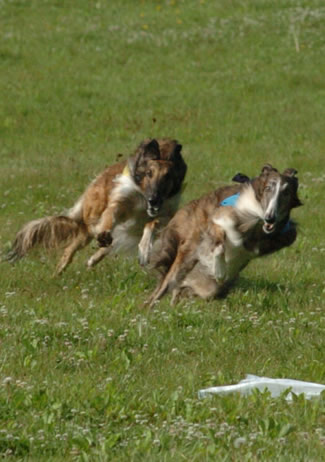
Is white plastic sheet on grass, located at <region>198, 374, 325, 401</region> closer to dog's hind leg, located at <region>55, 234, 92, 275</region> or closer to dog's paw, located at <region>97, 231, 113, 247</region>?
dog's paw, located at <region>97, 231, 113, 247</region>

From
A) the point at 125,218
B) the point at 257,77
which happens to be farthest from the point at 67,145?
the point at 125,218

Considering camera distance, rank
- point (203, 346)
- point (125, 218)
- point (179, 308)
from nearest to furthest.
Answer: point (203, 346) < point (179, 308) < point (125, 218)

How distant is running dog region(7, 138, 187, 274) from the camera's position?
11.8m

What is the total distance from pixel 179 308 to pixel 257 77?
17129mm

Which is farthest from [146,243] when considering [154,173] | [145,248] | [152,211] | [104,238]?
[154,173]

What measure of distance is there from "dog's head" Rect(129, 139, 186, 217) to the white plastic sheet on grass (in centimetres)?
453

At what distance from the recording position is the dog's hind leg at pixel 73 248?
13086 mm

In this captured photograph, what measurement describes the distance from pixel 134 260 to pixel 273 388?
5533 mm

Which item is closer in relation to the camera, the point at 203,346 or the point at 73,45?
the point at 203,346

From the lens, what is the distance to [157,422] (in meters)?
6.60

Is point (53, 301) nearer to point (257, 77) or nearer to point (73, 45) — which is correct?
point (257, 77)

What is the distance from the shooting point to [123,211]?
1237 cm

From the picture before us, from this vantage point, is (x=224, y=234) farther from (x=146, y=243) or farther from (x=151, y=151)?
(x=151, y=151)

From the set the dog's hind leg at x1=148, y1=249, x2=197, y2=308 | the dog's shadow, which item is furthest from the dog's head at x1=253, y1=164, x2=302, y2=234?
the dog's hind leg at x1=148, y1=249, x2=197, y2=308
